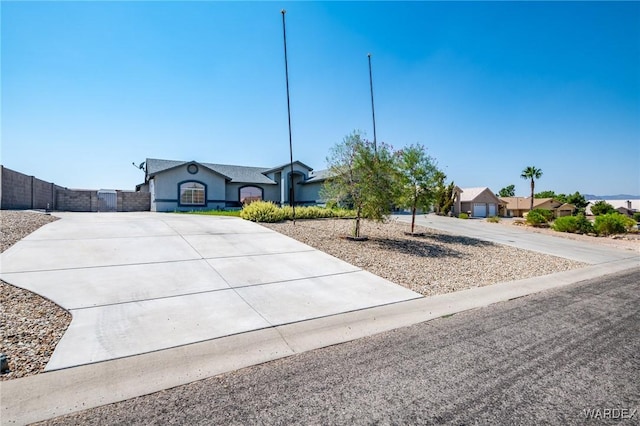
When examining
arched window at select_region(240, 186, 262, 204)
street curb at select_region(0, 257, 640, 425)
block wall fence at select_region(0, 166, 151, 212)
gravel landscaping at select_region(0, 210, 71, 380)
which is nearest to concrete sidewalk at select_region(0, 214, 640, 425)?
street curb at select_region(0, 257, 640, 425)

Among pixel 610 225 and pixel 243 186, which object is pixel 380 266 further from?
pixel 243 186

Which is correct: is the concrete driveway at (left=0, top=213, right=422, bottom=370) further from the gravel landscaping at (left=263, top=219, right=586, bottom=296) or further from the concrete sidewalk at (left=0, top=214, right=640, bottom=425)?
the gravel landscaping at (left=263, top=219, right=586, bottom=296)

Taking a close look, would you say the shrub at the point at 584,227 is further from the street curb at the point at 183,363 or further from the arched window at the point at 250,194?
the arched window at the point at 250,194

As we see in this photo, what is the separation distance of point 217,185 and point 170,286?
20422 millimetres

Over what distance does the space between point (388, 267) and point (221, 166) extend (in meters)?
24.4

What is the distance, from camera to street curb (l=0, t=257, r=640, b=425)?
2930 millimetres

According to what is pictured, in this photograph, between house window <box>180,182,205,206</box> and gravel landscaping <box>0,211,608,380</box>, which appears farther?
house window <box>180,182,205,206</box>

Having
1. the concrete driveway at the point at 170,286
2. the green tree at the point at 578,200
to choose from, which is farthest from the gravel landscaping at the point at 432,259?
the green tree at the point at 578,200

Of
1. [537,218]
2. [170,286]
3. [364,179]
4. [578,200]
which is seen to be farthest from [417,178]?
[578,200]

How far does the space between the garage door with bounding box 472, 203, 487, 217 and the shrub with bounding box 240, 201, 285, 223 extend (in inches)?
1500

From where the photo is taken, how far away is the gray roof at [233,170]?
2467 cm

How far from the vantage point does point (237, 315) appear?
5.11 metres

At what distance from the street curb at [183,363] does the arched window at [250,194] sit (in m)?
23.6

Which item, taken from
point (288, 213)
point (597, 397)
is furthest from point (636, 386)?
point (288, 213)
